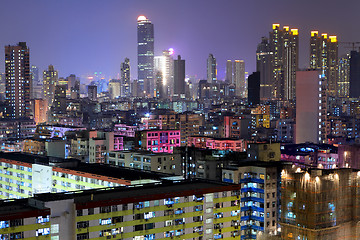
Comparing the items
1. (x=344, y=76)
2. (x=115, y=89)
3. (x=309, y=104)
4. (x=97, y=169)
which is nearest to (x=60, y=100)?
(x=115, y=89)

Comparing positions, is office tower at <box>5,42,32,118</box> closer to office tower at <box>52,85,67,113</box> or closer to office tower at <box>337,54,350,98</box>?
office tower at <box>52,85,67,113</box>

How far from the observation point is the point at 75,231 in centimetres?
1686

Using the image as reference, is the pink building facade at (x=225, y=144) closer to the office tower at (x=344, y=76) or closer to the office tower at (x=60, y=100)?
the office tower at (x=60, y=100)

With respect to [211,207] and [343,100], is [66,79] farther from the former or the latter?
[211,207]

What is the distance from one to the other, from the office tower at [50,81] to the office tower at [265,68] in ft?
116

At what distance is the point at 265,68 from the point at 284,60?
3740 millimetres

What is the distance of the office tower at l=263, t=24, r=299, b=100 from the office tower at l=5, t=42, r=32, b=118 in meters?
44.9

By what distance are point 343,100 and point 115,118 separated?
1261 inches

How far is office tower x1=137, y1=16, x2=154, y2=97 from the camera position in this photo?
467 feet

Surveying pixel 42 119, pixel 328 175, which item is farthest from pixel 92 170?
pixel 42 119

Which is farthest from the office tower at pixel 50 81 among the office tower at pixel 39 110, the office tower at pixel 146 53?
the office tower at pixel 146 53

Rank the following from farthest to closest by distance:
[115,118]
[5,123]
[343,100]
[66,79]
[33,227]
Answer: [66,79] → [343,100] → [115,118] → [5,123] → [33,227]

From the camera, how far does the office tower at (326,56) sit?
4063 inches

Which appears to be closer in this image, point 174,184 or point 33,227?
point 33,227
